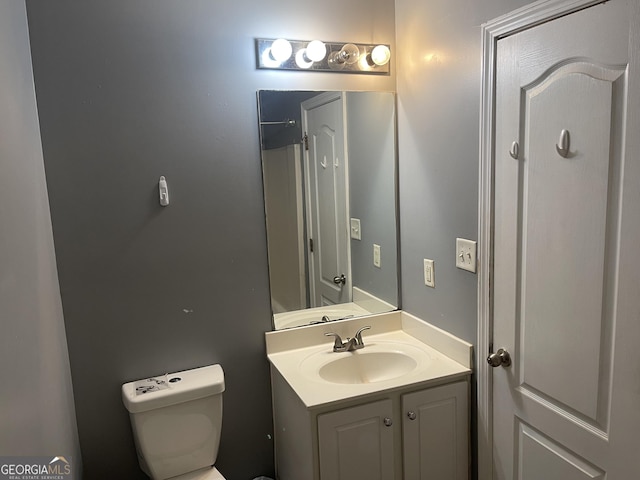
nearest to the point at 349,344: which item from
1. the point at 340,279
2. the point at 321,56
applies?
the point at 340,279

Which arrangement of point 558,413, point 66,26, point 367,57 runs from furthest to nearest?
point 367,57 < point 66,26 < point 558,413

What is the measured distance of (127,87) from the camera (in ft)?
5.86

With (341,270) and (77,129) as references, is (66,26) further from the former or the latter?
(341,270)

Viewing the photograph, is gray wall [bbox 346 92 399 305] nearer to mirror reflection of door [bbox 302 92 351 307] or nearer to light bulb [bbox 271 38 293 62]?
mirror reflection of door [bbox 302 92 351 307]

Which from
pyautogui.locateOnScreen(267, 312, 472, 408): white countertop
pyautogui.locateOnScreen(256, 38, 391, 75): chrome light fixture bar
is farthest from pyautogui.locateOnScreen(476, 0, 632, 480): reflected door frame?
pyautogui.locateOnScreen(256, 38, 391, 75): chrome light fixture bar

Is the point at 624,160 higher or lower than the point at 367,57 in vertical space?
lower

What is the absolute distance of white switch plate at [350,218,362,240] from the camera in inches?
86.0

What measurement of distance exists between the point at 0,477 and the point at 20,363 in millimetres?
264

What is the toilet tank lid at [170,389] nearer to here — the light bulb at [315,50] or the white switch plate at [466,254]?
the white switch plate at [466,254]

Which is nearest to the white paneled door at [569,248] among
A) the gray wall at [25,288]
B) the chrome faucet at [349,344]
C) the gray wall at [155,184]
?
the chrome faucet at [349,344]

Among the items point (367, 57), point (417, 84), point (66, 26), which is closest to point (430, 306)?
point (417, 84)

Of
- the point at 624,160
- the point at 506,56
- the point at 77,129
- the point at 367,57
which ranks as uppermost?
the point at 367,57

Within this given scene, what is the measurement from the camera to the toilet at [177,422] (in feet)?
5.86

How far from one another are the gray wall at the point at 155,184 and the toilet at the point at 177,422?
0.12 m
